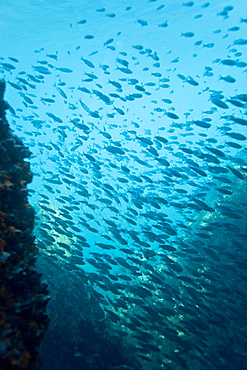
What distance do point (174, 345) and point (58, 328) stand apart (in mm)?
7353

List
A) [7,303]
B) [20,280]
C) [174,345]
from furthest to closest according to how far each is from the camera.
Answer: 1. [174,345]
2. [20,280]
3. [7,303]

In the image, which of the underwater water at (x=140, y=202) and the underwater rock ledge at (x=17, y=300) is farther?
the underwater water at (x=140, y=202)

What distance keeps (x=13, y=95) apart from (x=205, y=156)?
42.3 meters

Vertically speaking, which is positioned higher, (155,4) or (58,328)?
(155,4)

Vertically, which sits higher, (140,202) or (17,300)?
(140,202)

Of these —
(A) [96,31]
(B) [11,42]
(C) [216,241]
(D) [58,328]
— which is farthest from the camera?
(B) [11,42]

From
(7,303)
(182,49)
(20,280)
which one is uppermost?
(182,49)

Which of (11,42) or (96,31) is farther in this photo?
(11,42)

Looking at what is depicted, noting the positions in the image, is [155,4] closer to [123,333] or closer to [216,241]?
[216,241]

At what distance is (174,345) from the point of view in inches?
472

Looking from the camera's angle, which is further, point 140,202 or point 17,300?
point 140,202

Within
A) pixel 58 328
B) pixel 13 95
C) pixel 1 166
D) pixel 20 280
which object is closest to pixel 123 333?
pixel 58 328

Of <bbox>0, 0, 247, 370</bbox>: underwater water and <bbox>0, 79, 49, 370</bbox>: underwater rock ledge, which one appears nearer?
<bbox>0, 79, 49, 370</bbox>: underwater rock ledge

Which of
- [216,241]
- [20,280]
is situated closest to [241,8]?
[216,241]
